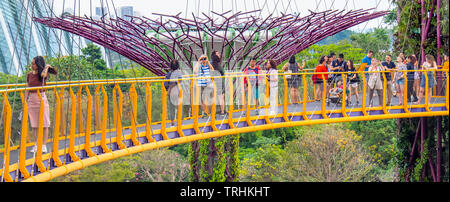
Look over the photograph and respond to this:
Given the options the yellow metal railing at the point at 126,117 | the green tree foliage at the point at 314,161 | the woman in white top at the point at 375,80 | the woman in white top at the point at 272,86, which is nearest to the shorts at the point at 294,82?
the yellow metal railing at the point at 126,117

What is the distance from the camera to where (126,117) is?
951cm

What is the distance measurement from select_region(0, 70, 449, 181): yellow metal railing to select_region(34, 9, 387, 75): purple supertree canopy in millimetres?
2523

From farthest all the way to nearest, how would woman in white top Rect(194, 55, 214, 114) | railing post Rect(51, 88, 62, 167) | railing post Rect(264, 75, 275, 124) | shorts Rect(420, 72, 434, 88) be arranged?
shorts Rect(420, 72, 434, 88) → railing post Rect(264, 75, 275, 124) → woman in white top Rect(194, 55, 214, 114) → railing post Rect(51, 88, 62, 167)

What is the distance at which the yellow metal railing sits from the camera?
281 inches

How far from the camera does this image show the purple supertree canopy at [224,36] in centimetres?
1398

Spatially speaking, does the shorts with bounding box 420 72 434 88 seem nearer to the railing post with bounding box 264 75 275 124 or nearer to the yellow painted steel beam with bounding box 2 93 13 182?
the railing post with bounding box 264 75 275 124

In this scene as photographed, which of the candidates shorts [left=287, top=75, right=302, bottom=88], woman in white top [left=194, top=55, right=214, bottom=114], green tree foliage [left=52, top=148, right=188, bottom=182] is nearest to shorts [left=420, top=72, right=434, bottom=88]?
shorts [left=287, top=75, right=302, bottom=88]

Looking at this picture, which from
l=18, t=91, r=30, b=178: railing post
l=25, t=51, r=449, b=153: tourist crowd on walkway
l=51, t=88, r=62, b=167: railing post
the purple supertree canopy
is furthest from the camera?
the purple supertree canopy

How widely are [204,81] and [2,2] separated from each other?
3247 centimetres

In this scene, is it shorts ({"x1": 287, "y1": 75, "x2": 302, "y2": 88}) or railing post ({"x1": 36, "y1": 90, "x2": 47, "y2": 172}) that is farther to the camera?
shorts ({"x1": 287, "y1": 75, "x2": 302, "y2": 88})

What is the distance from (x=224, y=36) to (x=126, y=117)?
5512 millimetres

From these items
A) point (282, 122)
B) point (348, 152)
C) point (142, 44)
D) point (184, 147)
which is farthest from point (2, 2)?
point (282, 122)

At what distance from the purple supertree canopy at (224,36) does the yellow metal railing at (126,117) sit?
2.52 metres

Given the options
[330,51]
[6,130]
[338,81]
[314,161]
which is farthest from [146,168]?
[6,130]
